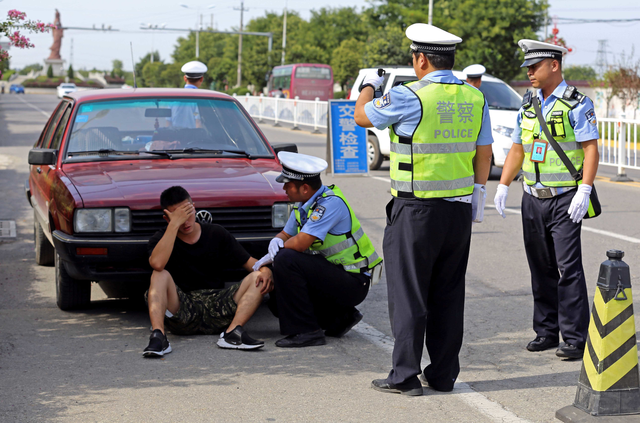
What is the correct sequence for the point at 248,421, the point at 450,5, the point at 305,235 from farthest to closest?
1. the point at 450,5
2. the point at 305,235
3. the point at 248,421

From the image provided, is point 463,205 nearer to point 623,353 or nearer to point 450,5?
point 623,353

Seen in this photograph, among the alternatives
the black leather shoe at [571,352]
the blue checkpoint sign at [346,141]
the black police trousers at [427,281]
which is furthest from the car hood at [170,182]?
the blue checkpoint sign at [346,141]

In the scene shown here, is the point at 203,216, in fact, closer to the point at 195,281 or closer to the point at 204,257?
the point at 204,257

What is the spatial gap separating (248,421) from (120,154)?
3.12 meters

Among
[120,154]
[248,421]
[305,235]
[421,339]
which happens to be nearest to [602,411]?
[421,339]

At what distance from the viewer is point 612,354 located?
159 inches

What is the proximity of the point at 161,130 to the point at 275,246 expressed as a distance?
1.94 metres

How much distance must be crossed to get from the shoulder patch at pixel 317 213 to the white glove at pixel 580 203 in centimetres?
152

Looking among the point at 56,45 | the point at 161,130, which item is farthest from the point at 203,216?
the point at 56,45

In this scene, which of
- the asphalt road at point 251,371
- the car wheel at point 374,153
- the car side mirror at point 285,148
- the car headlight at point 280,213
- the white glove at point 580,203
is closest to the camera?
the asphalt road at point 251,371

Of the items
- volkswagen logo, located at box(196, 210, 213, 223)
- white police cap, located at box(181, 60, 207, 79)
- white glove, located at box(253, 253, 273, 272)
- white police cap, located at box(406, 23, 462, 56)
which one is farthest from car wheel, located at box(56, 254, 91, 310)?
white police cap, located at box(181, 60, 207, 79)

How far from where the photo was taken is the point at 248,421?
3984mm

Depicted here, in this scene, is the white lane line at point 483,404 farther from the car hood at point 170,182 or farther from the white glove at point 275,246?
the car hood at point 170,182

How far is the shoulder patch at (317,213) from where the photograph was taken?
5230 millimetres
